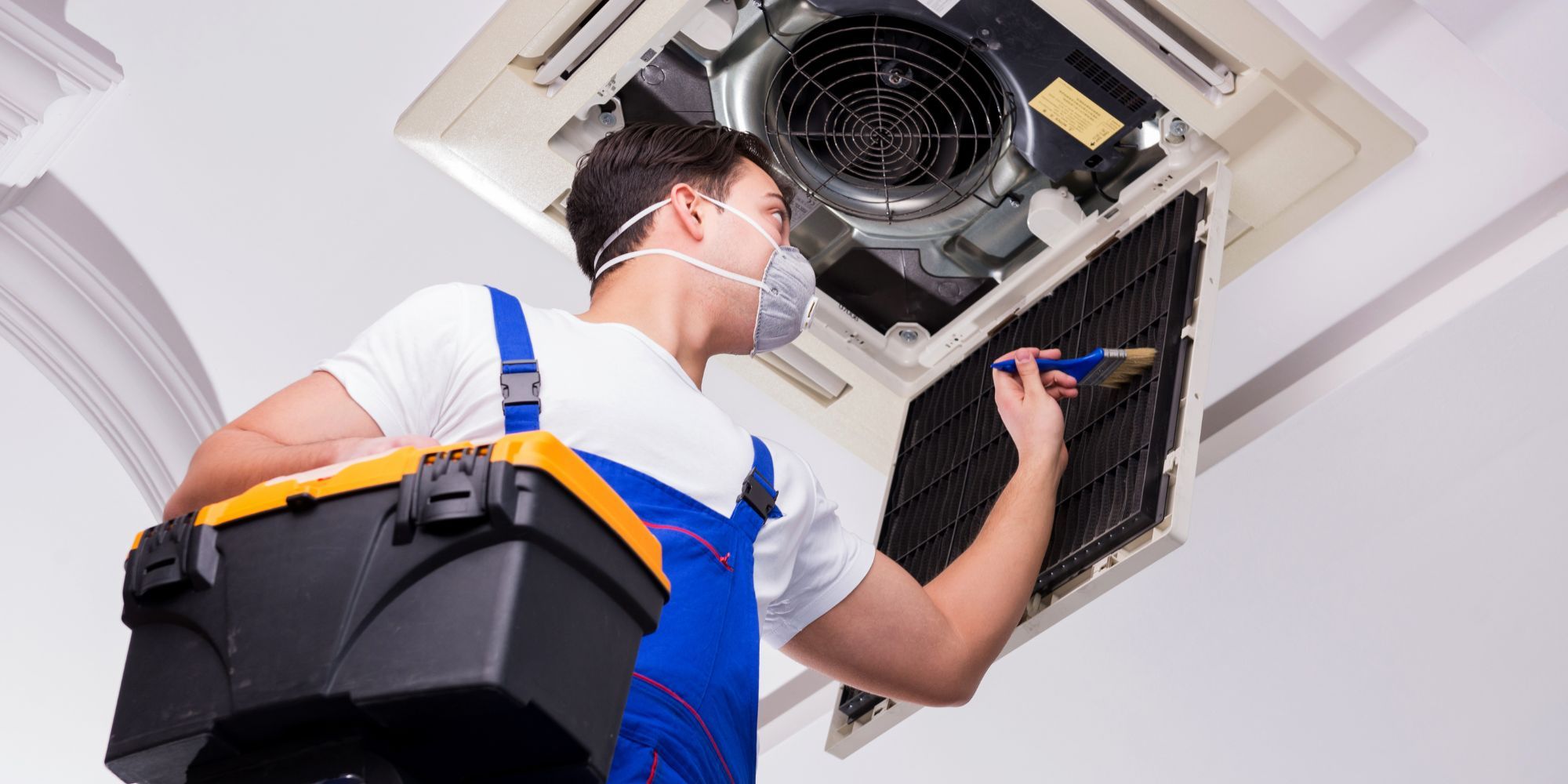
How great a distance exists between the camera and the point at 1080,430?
2102 mm

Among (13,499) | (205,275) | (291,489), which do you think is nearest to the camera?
(291,489)

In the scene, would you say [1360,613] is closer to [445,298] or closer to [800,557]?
[800,557]

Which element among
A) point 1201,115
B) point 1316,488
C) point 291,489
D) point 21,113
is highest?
point 21,113

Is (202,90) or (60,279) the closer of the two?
(202,90)

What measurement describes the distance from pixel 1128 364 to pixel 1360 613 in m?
1.02

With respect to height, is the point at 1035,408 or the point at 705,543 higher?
the point at 1035,408

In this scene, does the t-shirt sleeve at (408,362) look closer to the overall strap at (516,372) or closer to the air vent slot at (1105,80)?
the overall strap at (516,372)

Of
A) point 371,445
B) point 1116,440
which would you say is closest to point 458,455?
point 371,445

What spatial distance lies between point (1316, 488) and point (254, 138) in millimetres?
1920

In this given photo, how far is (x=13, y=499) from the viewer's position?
3.32 metres

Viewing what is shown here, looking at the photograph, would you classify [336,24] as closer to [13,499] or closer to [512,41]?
[512,41]

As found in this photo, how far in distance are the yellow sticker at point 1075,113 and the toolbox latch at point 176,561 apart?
4.66ft

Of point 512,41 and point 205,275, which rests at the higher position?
point 205,275

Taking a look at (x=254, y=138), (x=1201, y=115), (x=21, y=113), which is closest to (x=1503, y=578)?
(x=1201, y=115)
